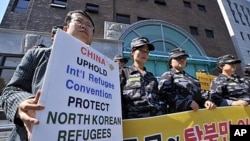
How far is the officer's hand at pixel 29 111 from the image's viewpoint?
92 cm

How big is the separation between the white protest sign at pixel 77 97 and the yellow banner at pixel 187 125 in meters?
0.40

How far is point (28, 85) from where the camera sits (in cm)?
125

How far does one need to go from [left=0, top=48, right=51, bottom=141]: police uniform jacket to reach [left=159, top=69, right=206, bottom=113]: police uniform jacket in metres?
1.58

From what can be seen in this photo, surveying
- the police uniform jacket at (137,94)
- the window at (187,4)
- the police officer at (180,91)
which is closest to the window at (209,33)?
the window at (187,4)

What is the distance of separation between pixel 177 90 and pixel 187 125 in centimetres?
51

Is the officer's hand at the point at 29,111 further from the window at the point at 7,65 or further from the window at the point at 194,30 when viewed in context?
the window at the point at 194,30

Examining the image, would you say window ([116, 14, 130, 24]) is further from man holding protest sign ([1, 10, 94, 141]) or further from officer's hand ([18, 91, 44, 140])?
officer's hand ([18, 91, 44, 140])

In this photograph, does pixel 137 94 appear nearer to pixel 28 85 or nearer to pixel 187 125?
pixel 187 125

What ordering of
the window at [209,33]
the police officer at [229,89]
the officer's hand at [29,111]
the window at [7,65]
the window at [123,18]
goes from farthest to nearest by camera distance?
the window at [209,33], the window at [123,18], the window at [7,65], the police officer at [229,89], the officer's hand at [29,111]

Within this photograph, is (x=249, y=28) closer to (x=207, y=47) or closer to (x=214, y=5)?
(x=214, y=5)

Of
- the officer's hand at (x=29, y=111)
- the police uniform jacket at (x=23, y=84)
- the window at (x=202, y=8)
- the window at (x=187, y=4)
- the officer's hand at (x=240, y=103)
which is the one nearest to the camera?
the officer's hand at (x=29, y=111)

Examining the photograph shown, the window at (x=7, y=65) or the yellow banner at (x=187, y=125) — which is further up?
the window at (x=7, y=65)

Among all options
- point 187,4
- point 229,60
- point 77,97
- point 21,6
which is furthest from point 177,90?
point 187,4

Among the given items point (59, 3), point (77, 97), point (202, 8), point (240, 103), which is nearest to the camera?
point (77, 97)
